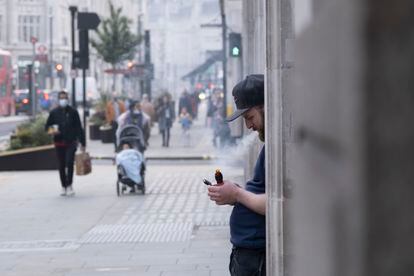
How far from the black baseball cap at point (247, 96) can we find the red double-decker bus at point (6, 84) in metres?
55.1

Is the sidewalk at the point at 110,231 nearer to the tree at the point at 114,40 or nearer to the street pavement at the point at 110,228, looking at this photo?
the street pavement at the point at 110,228

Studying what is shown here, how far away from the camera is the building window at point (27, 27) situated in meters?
68.4

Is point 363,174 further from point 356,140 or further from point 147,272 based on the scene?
point 147,272

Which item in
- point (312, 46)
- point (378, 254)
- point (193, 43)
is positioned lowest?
point (378, 254)

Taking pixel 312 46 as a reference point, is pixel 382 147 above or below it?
below

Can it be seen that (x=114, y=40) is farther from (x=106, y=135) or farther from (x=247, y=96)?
(x=247, y=96)

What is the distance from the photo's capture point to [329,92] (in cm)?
129

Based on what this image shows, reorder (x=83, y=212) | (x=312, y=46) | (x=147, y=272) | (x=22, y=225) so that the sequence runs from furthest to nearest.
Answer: (x=83, y=212)
(x=22, y=225)
(x=147, y=272)
(x=312, y=46)

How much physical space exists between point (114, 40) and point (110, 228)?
42.8 m

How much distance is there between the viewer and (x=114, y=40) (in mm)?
54938

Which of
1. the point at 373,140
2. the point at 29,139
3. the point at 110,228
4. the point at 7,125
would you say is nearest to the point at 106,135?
the point at 29,139

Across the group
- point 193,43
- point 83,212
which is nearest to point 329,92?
point 83,212

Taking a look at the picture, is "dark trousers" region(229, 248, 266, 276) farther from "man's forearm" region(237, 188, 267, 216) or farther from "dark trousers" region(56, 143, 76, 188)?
"dark trousers" region(56, 143, 76, 188)

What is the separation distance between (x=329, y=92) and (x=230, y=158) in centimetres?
2103
